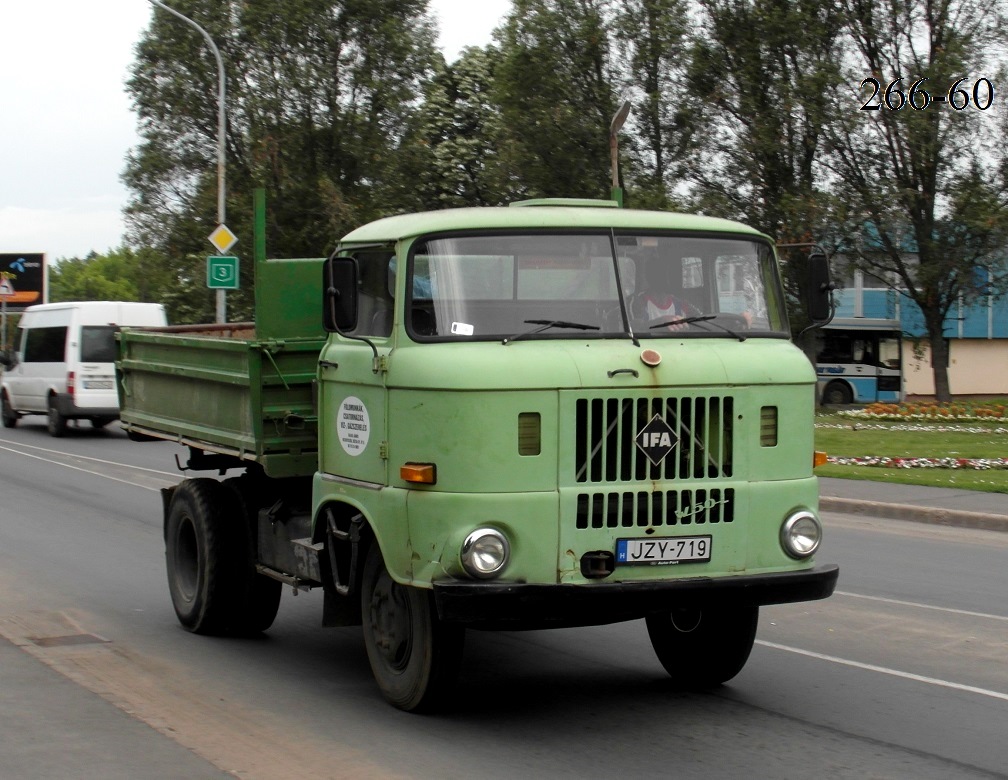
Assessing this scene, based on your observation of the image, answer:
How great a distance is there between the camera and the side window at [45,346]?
86.8ft

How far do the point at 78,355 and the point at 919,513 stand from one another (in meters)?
17.0

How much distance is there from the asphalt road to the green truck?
0.43 m

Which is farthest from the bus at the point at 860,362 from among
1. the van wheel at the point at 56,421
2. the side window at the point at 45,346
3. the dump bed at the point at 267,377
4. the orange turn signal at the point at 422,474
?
the orange turn signal at the point at 422,474

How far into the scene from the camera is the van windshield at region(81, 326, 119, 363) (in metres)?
26.2

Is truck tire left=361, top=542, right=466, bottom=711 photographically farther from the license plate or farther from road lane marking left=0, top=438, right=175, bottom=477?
road lane marking left=0, top=438, right=175, bottom=477

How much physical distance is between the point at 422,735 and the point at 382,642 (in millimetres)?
621

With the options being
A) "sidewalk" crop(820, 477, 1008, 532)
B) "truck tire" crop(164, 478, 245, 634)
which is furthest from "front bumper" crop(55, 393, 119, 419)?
"truck tire" crop(164, 478, 245, 634)

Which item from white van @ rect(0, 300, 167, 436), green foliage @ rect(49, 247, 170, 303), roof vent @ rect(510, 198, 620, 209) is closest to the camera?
roof vent @ rect(510, 198, 620, 209)

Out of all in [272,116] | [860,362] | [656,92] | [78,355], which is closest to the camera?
[78,355]

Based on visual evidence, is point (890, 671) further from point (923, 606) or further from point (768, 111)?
point (768, 111)

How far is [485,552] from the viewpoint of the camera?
5859mm

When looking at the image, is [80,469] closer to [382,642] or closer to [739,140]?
[382,642]

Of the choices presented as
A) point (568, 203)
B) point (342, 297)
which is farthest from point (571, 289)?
point (342, 297)

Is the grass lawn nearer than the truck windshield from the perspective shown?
No
